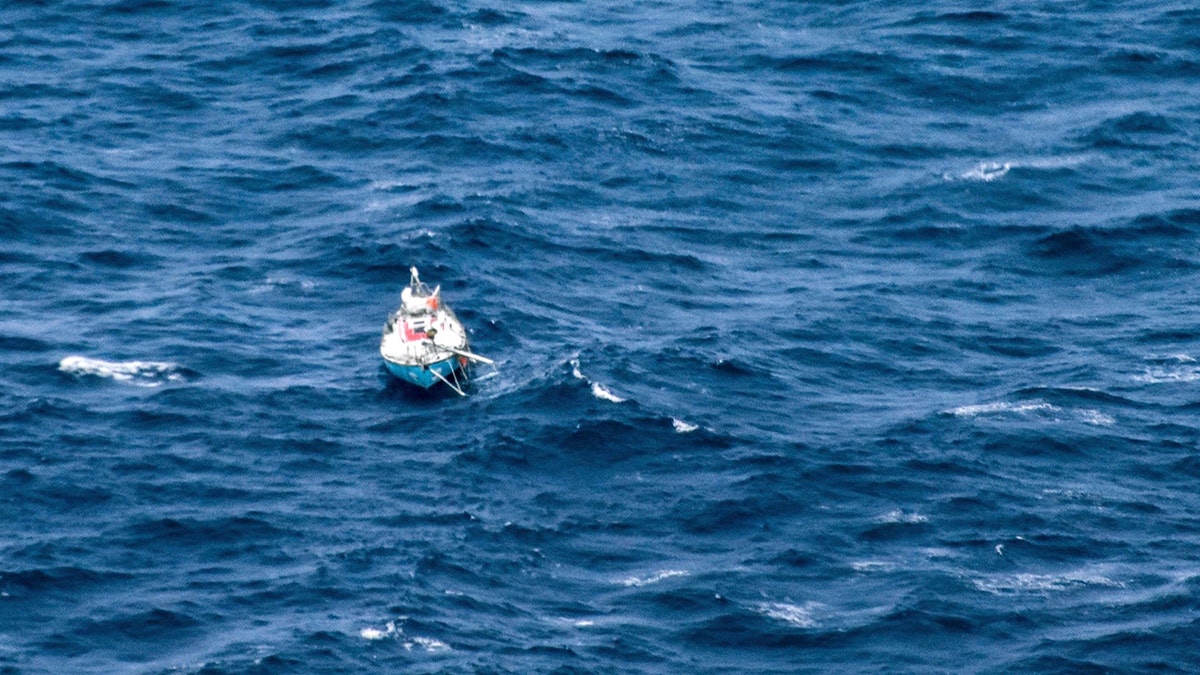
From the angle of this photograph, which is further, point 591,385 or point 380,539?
point 591,385

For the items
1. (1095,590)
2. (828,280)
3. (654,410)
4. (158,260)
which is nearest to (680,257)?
(828,280)

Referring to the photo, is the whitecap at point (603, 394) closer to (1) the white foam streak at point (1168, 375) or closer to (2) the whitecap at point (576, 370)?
(2) the whitecap at point (576, 370)

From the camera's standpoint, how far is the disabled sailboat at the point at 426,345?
16862 centimetres

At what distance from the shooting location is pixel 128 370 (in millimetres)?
171250

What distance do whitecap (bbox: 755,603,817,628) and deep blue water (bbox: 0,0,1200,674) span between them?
31 centimetres

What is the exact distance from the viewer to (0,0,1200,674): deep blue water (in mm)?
142125

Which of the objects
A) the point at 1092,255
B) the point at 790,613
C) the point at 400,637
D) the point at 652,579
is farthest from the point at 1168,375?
the point at 400,637

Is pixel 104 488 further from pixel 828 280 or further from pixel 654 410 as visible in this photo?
pixel 828 280

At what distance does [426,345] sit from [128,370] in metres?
22.7

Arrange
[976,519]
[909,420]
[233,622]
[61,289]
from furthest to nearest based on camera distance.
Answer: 1. [61,289]
2. [909,420]
3. [976,519]
4. [233,622]

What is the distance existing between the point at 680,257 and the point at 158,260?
42.7 metres

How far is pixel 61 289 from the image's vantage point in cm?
18288

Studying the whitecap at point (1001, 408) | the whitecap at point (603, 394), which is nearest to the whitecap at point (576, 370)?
the whitecap at point (603, 394)

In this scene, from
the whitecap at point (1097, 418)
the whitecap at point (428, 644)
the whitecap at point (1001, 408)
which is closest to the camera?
the whitecap at point (428, 644)
